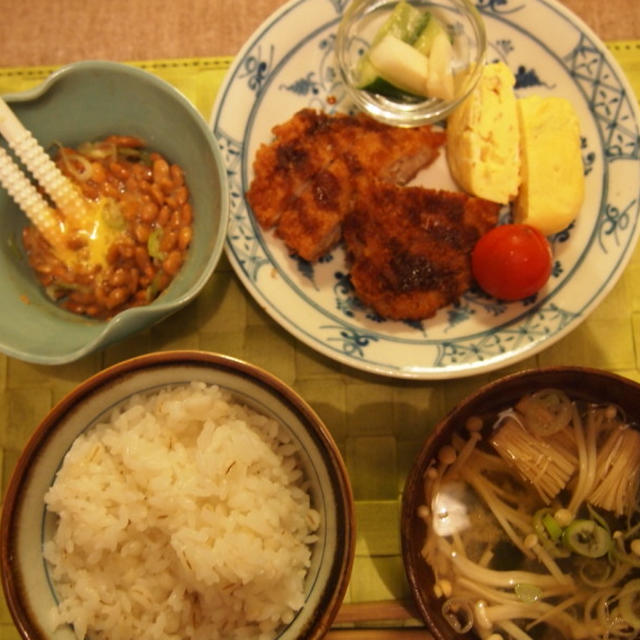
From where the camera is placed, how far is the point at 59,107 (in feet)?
6.30

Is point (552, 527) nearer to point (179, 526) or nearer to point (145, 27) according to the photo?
point (179, 526)

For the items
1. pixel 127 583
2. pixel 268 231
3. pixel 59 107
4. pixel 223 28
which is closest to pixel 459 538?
pixel 127 583

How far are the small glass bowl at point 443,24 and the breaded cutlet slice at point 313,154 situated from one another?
0.18 ft

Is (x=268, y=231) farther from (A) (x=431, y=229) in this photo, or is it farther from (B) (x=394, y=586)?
(B) (x=394, y=586)

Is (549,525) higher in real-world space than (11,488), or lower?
lower

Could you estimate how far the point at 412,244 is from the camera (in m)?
2.00

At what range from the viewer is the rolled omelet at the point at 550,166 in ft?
6.56

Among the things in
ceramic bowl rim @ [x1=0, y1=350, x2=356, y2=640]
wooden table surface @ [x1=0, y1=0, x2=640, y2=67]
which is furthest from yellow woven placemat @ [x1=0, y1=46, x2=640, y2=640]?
wooden table surface @ [x1=0, y1=0, x2=640, y2=67]

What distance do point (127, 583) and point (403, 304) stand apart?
112 cm

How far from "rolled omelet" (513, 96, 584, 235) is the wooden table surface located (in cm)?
48

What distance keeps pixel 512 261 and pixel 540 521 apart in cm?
76

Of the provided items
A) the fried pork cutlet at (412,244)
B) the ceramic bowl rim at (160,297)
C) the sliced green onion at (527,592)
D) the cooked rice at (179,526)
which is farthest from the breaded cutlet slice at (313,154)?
the sliced green onion at (527,592)

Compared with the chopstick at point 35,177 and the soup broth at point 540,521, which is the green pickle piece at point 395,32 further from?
the soup broth at point 540,521

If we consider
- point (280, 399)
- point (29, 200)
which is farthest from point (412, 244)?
point (29, 200)
